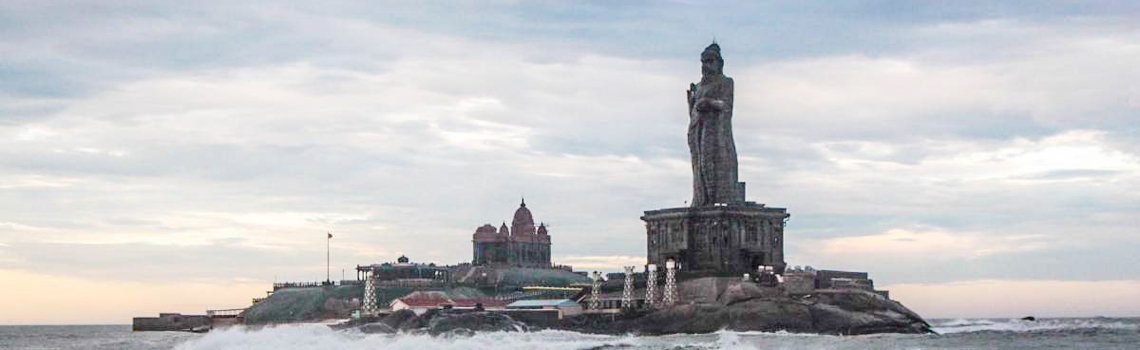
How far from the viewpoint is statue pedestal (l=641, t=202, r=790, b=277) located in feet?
608

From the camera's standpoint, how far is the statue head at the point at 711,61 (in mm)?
188625

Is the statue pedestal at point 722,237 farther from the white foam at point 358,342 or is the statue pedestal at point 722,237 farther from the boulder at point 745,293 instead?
the white foam at point 358,342

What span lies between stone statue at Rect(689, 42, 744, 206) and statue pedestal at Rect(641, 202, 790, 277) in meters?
2.43

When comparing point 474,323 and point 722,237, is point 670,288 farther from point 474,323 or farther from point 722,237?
point 474,323

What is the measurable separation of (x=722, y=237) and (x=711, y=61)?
19.8 m

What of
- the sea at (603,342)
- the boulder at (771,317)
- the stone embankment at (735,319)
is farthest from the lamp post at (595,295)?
the sea at (603,342)

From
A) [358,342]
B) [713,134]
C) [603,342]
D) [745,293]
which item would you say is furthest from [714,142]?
[358,342]

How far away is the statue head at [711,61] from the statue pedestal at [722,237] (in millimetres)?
15334

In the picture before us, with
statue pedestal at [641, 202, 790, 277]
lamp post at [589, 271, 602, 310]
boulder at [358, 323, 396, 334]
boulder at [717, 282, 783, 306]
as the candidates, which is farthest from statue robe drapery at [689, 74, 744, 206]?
boulder at [358, 323, 396, 334]

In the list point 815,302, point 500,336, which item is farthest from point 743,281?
point 500,336

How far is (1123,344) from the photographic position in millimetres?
122062

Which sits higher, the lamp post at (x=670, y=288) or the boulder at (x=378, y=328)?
the lamp post at (x=670, y=288)

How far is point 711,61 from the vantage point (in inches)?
7431

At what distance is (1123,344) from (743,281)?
54.1 m
